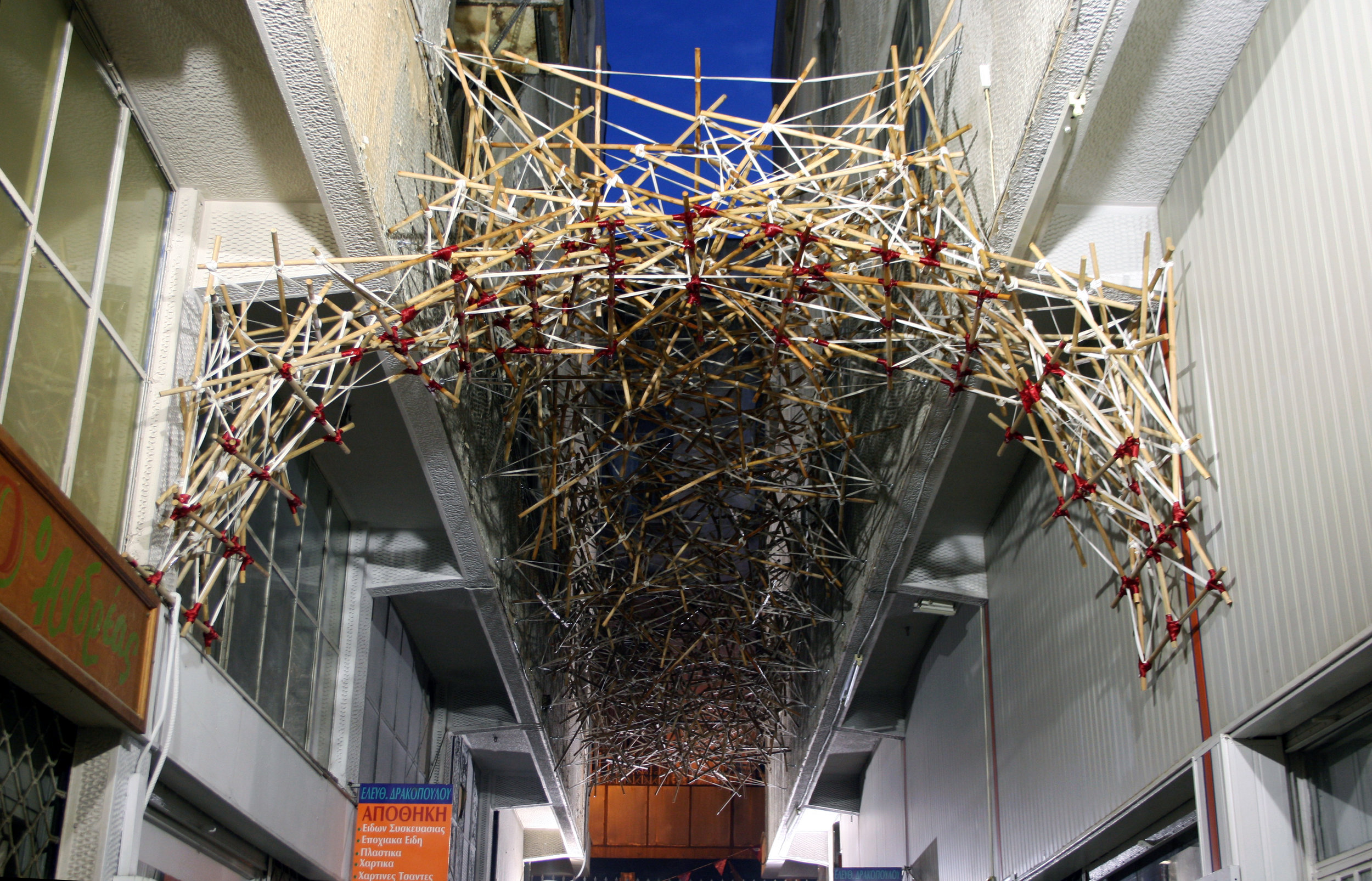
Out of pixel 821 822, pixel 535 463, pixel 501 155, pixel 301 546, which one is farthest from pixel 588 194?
pixel 821 822

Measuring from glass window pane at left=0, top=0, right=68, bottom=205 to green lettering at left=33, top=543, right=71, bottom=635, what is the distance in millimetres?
1187

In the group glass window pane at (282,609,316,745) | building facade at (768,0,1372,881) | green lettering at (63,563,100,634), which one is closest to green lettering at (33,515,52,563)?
green lettering at (63,563,100,634)

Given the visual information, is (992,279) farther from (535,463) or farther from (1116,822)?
(535,463)

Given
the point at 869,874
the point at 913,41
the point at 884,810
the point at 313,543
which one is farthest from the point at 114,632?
the point at 884,810

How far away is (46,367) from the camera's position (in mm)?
4152

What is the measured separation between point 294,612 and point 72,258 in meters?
3.56

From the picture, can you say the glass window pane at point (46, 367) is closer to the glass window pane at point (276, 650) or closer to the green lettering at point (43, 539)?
the green lettering at point (43, 539)

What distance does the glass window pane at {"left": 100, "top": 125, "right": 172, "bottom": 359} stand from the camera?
15.5 ft

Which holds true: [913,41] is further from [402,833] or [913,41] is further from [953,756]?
[953,756]

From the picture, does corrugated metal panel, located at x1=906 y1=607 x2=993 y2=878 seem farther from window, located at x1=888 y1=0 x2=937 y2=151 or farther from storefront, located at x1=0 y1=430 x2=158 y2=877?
storefront, located at x1=0 y1=430 x2=158 y2=877

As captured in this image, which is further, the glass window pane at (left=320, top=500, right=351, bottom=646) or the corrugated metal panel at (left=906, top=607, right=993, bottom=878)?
the corrugated metal panel at (left=906, top=607, right=993, bottom=878)

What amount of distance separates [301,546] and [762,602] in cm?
367

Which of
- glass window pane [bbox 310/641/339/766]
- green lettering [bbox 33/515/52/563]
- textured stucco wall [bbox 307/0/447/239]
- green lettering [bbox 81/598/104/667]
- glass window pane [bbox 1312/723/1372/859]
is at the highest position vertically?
textured stucco wall [bbox 307/0/447/239]

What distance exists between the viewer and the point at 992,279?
4.83m
